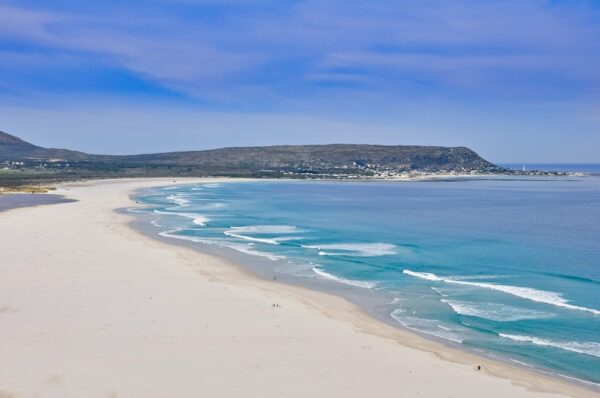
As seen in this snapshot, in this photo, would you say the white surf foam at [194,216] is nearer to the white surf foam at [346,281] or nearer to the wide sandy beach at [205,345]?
the white surf foam at [346,281]

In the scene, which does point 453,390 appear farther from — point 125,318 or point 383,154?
point 383,154

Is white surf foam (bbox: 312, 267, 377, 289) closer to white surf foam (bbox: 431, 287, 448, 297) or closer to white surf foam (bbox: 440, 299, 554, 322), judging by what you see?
white surf foam (bbox: 431, 287, 448, 297)

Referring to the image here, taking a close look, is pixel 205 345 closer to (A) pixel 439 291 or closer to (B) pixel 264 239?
(A) pixel 439 291

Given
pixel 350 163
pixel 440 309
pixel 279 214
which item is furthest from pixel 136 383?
pixel 350 163

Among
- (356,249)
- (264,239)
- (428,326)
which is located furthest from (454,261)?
(428,326)

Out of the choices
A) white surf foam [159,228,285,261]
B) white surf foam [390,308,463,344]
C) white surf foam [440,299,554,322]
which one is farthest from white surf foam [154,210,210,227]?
white surf foam [390,308,463,344]
